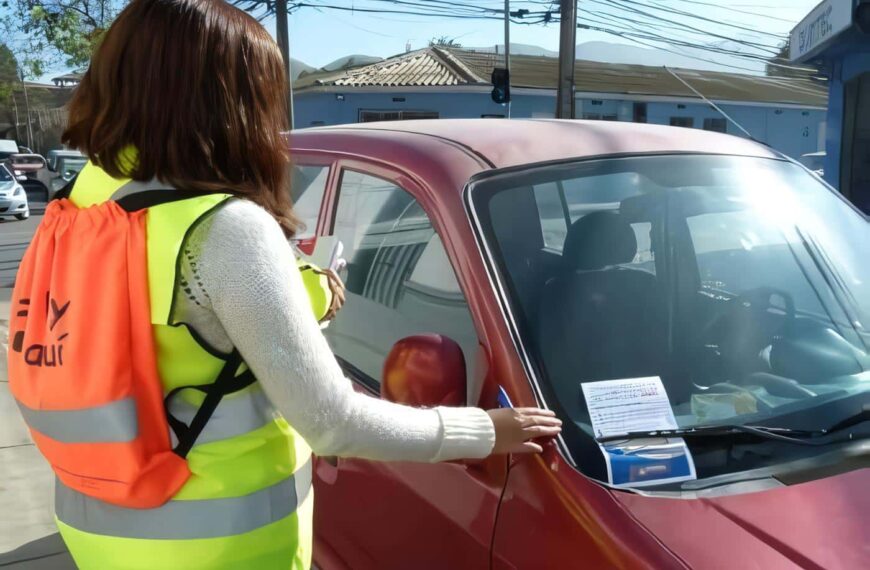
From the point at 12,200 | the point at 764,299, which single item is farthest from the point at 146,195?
the point at 12,200

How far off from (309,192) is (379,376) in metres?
0.78

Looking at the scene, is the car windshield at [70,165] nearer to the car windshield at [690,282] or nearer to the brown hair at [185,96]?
the car windshield at [690,282]

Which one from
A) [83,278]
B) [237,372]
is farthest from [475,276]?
[83,278]

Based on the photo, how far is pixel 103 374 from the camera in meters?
1.20

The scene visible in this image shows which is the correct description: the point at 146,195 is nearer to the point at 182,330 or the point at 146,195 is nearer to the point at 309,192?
the point at 182,330

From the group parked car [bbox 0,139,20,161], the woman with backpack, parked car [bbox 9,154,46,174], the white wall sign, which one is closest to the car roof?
the woman with backpack

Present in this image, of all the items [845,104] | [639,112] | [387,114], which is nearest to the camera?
[845,104]

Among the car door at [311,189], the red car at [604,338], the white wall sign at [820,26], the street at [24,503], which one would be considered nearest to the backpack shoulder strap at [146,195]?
the red car at [604,338]

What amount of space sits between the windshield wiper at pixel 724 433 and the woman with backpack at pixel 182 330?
414 millimetres

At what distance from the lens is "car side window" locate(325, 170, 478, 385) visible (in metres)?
2.04

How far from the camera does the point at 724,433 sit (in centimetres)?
163

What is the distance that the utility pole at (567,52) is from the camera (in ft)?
57.3

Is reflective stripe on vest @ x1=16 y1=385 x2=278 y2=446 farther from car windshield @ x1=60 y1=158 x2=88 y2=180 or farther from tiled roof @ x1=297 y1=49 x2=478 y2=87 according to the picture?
tiled roof @ x1=297 y1=49 x2=478 y2=87

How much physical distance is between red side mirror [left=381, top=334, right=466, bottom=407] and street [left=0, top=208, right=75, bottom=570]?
246cm
